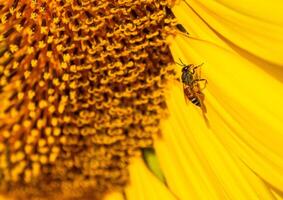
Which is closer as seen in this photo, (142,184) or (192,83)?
(192,83)

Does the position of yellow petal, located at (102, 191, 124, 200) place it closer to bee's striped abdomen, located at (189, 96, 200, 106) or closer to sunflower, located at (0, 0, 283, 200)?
sunflower, located at (0, 0, 283, 200)

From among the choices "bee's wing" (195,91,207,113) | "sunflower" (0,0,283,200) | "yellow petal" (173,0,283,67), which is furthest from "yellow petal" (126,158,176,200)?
"yellow petal" (173,0,283,67)

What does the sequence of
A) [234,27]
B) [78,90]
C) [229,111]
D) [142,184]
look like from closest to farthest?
[234,27] → [229,111] → [78,90] → [142,184]

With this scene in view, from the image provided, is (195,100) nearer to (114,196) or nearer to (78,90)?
(78,90)

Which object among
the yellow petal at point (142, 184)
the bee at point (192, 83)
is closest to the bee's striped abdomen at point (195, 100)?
the bee at point (192, 83)

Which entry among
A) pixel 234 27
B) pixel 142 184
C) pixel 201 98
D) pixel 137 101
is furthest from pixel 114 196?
pixel 234 27
